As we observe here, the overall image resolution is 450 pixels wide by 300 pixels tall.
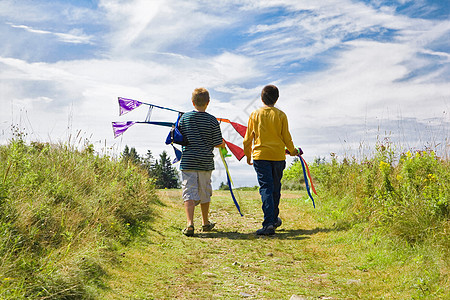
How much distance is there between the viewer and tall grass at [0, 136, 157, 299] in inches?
155

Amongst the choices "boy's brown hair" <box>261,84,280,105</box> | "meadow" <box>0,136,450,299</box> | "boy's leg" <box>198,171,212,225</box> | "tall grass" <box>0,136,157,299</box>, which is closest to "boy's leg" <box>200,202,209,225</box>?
"boy's leg" <box>198,171,212,225</box>

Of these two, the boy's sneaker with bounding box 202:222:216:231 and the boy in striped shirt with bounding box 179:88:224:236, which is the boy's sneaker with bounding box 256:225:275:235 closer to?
the boy's sneaker with bounding box 202:222:216:231

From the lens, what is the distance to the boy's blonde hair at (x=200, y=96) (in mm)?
6961

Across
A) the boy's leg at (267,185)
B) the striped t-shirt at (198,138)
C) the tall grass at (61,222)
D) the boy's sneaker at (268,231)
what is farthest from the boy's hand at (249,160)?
the tall grass at (61,222)

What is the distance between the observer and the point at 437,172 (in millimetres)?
6312

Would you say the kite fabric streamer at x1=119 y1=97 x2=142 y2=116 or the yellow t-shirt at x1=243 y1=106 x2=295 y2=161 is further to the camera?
the kite fabric streamer at x1=119 y1=97 x2=142 y2=116

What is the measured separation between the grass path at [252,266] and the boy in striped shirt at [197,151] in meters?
0.74

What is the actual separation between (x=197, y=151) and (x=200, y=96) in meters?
1.02

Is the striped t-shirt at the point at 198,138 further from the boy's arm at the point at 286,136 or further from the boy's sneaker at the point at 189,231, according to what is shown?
the boy's arm at the point at 286,136

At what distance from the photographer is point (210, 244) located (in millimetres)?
6438

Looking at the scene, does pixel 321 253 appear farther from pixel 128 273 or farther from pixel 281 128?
pixel 128 273

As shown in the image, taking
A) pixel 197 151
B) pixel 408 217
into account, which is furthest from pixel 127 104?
pixel 408 217

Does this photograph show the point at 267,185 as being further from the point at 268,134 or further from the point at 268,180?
the point at 268,134

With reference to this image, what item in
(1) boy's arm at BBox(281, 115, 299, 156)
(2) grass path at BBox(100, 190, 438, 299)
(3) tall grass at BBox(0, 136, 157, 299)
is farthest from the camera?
(1) boy's arm at BBox(281, 115, 299, 156)
